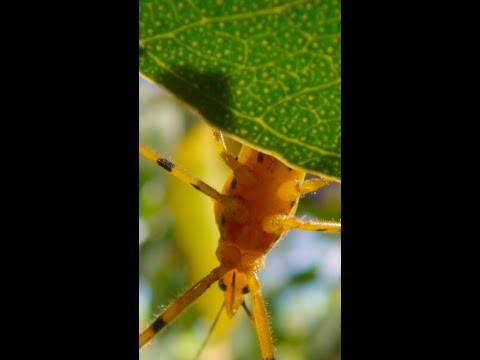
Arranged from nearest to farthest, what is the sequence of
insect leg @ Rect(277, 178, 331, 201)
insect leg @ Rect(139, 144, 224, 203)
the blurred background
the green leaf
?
1. the green leaf
2. insect leg @ Rect(139, 144, 224, 203)
3. insect leg @ Rect(277, 178, 331, 201)
4. the blurred background

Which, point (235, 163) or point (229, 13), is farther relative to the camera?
point (235, 163)

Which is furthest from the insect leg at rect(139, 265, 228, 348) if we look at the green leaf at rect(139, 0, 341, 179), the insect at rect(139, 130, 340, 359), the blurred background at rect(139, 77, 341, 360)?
the blurred background at rect(139, 77, 341, 360)

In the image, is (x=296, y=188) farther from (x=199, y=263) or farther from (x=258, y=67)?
(x=199, y=263)

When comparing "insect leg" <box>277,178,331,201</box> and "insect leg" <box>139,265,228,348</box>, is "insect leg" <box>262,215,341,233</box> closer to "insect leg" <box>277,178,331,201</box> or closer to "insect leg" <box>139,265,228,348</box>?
"insect leg" <box>277,178,331,201</box>
